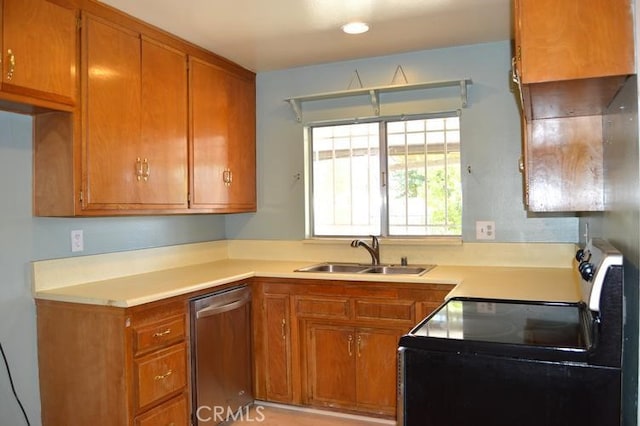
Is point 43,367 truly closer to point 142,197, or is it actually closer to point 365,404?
point 142,197

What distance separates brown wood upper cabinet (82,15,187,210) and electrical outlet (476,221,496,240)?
176 cm

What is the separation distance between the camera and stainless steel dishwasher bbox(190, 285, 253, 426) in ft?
8.48

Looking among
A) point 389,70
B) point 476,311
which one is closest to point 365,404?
Answer: point 476,311

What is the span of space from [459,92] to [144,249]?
6.97 ft

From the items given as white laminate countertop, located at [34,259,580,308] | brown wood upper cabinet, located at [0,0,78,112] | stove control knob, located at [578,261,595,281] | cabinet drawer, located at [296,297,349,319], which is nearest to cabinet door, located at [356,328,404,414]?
cabinet drawer, located at [296,297,349,319]

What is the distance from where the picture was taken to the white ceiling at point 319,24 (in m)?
2.47

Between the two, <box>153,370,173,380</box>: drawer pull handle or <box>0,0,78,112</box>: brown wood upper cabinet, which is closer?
<box>0,0,78,112</box>: brown wood upper cabinet

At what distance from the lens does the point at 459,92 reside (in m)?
3.15

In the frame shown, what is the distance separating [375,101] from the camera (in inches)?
129

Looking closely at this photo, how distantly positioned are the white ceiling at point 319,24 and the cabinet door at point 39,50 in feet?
0.97

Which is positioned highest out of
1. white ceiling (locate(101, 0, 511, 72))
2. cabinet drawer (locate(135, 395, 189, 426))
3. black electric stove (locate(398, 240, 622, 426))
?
white ceiling (locate(101, 0, 511, 72))

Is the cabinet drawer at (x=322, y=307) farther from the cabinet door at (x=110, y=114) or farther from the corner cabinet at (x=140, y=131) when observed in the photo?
the cabinet door at (x=110, y=114)

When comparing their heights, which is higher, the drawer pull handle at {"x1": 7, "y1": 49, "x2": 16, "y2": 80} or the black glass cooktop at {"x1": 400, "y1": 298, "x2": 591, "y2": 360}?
the drawer pull handle at {"x1": 7, "y1": 49, "x2": 16, "y2": 80}

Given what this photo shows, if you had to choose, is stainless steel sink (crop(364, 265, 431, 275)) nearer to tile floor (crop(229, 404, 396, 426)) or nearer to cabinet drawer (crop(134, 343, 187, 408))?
tile floor (crop(229, 404, 396, 426))
